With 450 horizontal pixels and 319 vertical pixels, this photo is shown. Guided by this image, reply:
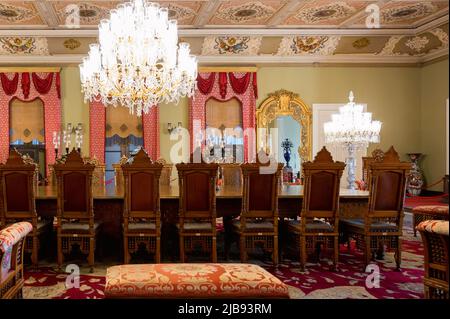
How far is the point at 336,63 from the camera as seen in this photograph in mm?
7461

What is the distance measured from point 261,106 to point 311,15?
183 cm

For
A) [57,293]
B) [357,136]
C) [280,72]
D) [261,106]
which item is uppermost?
[280,72]

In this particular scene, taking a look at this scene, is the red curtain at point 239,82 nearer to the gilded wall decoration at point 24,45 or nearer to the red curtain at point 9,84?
the gilded wall decoration at point 24,45

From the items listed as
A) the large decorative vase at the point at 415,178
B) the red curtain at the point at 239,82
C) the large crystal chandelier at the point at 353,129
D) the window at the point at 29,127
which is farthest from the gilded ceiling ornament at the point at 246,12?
the window at the point at 29,127

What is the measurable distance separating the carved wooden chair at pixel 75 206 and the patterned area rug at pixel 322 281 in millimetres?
210

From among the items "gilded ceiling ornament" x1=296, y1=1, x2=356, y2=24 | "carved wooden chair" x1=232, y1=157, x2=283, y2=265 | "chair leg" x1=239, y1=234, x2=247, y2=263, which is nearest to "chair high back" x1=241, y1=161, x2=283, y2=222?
"carved wooden chair" x1=232, y1=157, x2=283, y2=265

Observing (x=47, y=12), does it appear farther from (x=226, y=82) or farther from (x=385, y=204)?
(x=385, y=204)

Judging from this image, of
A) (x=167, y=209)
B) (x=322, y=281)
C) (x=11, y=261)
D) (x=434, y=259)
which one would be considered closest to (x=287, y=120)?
(x=167, y=209)

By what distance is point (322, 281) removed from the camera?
302 centimetres

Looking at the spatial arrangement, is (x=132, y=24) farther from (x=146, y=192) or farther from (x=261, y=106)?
(x=261, y=106)

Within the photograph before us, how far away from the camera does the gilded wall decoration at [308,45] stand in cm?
688

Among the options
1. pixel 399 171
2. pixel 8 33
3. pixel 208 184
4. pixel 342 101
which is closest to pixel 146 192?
pixel 208 184

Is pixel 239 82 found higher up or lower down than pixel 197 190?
higher up

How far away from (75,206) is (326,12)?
14.1 feet
